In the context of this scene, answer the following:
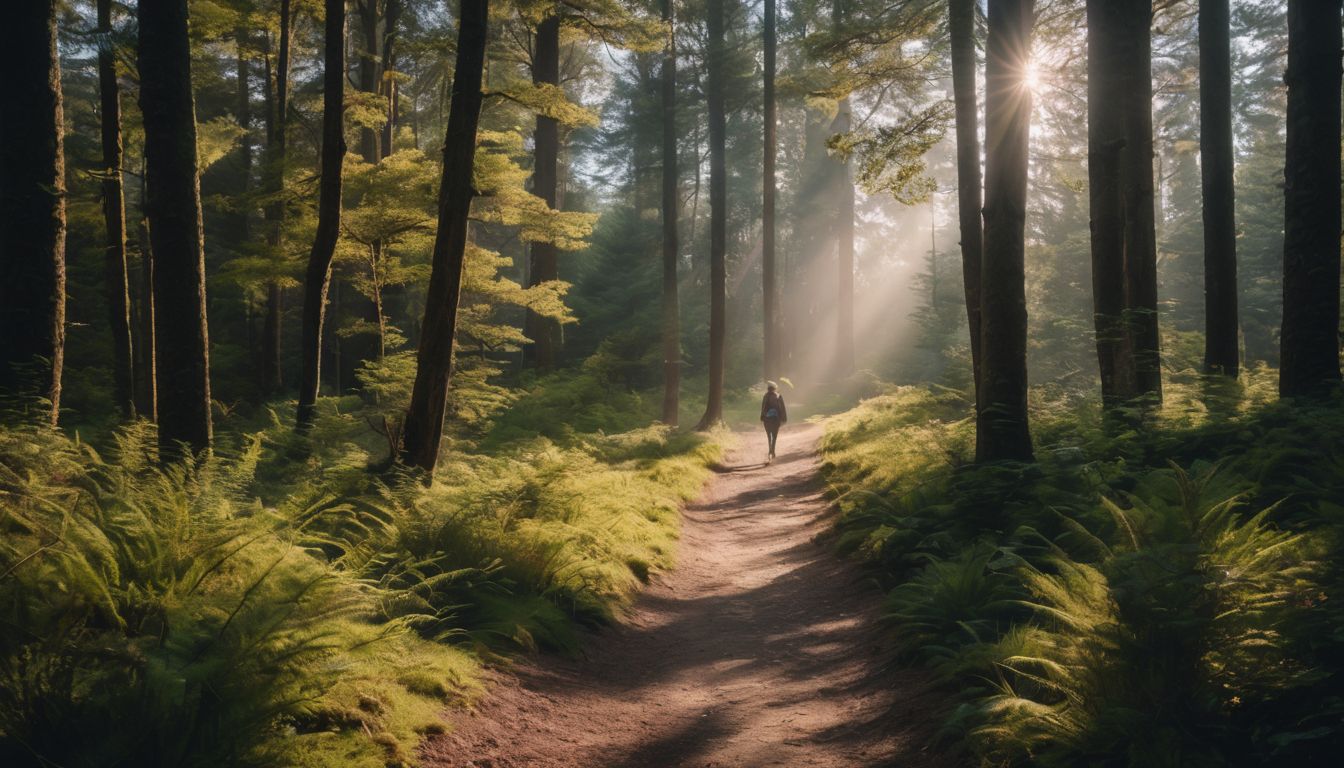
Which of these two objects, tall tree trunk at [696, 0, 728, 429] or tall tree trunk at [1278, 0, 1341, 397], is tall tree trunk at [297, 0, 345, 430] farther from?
tall tree trunk at [1278, 0, 1341, 397]

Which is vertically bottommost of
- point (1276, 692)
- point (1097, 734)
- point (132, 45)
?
point (1097, 734)

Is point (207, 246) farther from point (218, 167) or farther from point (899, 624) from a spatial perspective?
point (899, 624)

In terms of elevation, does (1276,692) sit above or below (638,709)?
above

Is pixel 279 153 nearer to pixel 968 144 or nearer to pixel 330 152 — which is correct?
pixel 330 152

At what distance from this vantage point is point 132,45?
8.79 m

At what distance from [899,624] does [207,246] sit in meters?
32.8

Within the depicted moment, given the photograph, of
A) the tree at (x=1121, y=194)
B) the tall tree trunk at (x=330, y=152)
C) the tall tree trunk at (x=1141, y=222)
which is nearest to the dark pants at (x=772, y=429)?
the tree at (x=1121, y=194)

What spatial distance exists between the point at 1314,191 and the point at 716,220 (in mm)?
16026

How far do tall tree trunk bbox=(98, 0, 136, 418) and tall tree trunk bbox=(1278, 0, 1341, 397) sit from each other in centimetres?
1638

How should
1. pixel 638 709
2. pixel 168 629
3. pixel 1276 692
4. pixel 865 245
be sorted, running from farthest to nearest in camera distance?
pixel 865 245
pixel 638 709
pixel 168 629
pixel 1276 692

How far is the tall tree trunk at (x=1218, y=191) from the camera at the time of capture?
12.9 metres

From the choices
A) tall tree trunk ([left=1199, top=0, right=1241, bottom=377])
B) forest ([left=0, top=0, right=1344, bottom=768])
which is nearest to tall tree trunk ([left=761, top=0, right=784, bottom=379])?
forest ([left=0, top=0, right=1344, bottom=768])

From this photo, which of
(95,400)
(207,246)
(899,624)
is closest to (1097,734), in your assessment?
(899,624)

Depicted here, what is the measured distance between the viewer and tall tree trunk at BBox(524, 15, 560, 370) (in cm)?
2061
